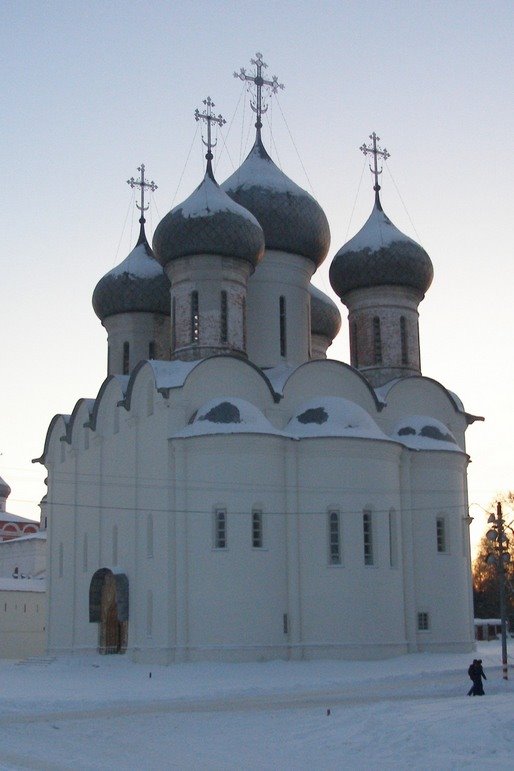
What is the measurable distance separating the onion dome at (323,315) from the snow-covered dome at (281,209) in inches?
188

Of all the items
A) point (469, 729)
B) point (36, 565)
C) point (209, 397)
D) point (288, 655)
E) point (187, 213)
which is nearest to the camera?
point (469, 729)

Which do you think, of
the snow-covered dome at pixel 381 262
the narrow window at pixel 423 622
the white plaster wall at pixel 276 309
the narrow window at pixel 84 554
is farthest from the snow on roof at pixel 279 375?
the narrow window at pixel 84 554

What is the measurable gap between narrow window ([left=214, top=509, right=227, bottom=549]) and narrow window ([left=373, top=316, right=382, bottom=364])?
840 centimetres

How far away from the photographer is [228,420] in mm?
25375

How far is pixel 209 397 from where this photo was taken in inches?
1044

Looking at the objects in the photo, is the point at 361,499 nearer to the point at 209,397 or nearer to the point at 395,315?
the point at 209,397

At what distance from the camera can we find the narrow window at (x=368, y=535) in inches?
1028

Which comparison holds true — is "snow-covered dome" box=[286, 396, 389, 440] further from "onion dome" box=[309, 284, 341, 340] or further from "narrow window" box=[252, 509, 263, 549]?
"onion dome" box=[309, 284, 341, 340]

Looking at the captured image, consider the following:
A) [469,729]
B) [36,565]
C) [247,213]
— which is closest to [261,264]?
[247,213]

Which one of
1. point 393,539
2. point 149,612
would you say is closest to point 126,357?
point 149,612

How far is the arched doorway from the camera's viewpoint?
1099 inches

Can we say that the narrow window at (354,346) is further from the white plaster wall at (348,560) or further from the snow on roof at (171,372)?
the snow on roof at (171,372)

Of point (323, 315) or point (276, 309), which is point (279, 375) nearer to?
point (276, 309)

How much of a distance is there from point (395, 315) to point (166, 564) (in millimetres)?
10821
